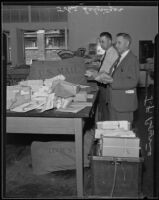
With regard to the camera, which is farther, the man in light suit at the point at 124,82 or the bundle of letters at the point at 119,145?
the man in light suit at the point at 124,82

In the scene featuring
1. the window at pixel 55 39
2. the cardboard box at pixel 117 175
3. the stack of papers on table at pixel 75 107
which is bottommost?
the cardboard box at pixel 117 175

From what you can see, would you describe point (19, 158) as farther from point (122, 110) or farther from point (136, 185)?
point (136, 185)

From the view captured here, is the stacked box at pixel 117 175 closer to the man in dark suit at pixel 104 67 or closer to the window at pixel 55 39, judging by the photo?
the man in dark suit at pixel 104 67

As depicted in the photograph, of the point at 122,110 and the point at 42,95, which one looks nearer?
the point at 42,95

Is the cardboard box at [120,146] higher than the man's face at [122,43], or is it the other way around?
the man's face at [122,43]

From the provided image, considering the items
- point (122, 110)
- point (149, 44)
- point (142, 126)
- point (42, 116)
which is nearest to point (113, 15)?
point (149, 44)

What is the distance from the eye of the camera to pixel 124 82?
3.55m

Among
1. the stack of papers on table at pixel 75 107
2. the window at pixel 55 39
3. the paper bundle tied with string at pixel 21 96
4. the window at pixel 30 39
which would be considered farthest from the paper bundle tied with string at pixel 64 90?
the window at pixel 30 39

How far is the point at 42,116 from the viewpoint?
2.87m

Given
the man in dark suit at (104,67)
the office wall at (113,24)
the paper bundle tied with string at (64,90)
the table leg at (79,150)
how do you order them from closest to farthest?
the table leg at (79,150), the paper bundle tied with string at (64,90), the man in dark suit at (104,67), the office wall at (113,24)

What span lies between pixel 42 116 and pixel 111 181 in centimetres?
84

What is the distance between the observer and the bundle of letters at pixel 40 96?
10.2 feet

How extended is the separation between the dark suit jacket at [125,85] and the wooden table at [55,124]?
797 millimetres

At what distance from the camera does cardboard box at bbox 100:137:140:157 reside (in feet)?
8.33
